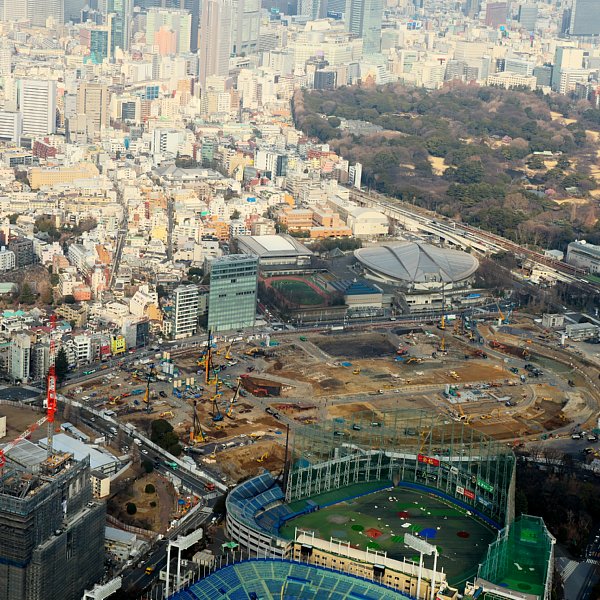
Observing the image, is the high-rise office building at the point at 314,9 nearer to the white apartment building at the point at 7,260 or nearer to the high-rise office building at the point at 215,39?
the high-rise office building at the point at 215,39

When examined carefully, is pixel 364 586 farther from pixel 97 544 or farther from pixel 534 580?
pixel 97 544

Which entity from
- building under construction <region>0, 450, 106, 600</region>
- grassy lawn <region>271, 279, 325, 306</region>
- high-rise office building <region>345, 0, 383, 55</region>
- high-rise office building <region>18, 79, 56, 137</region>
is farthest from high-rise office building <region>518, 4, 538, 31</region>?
building under construction <region>0, 450, 106, 600</region>

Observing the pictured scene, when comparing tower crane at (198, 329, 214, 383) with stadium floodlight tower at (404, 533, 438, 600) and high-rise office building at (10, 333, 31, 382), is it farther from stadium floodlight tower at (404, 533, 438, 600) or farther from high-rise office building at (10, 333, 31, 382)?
stadium floodlight tower at (404, 533, 438, 600)

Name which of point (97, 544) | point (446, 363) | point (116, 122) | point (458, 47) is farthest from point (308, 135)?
point (97, 544)

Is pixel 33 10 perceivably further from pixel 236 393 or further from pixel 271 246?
pixel 236 393

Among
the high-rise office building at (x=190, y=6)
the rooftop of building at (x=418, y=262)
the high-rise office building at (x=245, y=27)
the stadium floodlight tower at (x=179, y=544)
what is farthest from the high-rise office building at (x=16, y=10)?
the stadium floodlight tower at (x=179, y=544)
